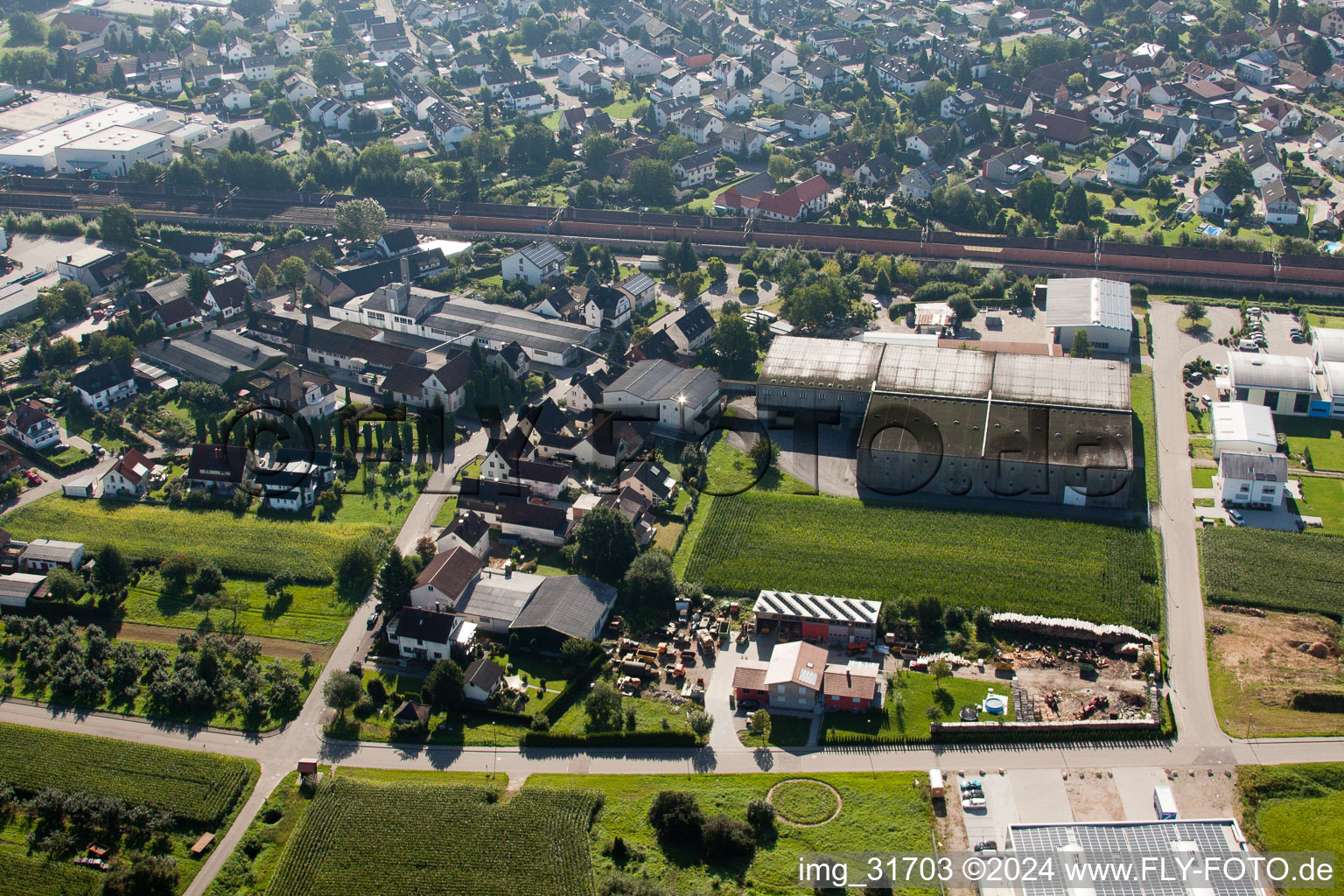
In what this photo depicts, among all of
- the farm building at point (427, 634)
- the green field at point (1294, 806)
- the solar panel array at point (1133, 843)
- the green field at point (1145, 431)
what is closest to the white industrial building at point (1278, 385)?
the green field at point (1145, 431)

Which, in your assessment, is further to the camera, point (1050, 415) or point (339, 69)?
point (339, 69)

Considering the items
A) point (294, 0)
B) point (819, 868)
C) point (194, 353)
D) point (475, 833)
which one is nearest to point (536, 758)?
point (475, 833)

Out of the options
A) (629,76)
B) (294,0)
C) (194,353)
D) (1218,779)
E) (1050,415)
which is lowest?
(1218,779)

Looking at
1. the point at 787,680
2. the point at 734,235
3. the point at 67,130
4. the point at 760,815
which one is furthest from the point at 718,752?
the point at 67,130

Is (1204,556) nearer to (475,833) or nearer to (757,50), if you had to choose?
(475,833)

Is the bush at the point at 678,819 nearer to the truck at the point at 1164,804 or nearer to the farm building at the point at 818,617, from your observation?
the farm building at the point at 818,617

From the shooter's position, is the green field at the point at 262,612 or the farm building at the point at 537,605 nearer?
the farm building at the point at 537,605

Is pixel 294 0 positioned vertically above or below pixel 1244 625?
above
